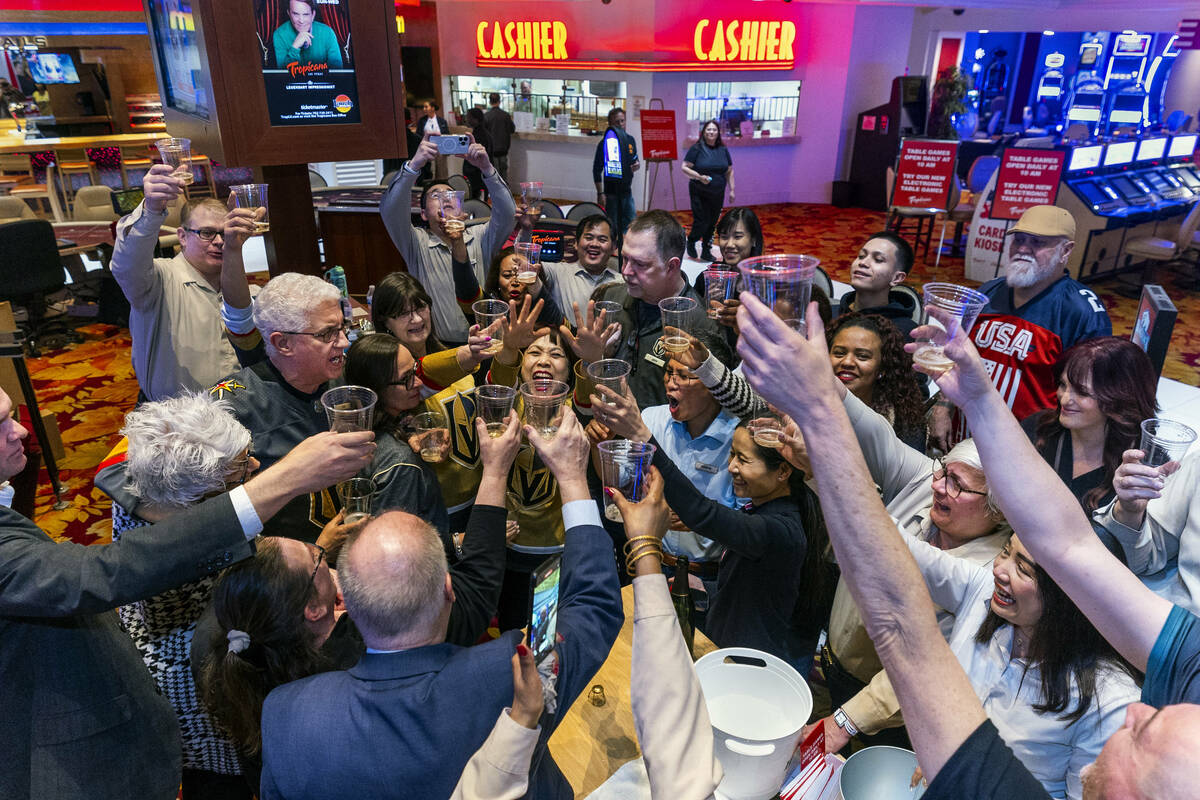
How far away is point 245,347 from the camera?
2980 mm

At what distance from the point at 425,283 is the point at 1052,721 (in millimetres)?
3429

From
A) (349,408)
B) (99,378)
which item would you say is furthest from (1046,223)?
(99,378)

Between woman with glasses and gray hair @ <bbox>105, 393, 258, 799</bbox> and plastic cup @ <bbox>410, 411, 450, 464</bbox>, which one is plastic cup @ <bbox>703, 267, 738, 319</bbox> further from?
woman with glasses and gray hair @ <bbox>105, 393, 258, 799</bbox>

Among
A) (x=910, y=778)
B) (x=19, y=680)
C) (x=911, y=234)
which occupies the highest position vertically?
(x=19, y=680)

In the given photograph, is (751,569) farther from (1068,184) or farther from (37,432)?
(1068,184)

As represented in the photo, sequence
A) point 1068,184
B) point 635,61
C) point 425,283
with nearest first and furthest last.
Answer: point 425,283
point 1068,184
point 635,61

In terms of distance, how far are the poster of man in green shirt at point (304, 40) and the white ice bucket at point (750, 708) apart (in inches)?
99.1

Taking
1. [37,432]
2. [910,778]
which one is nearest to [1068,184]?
[910,778]

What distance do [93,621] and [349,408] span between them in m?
0.72

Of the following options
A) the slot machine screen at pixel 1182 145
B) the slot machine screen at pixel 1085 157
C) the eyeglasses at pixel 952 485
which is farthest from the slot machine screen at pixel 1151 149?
the eyeglasses at pixel 952 485

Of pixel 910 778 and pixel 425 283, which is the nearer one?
pixel 910 778

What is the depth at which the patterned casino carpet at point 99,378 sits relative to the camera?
431 centimetres

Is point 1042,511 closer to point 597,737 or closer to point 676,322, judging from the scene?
point 597,737

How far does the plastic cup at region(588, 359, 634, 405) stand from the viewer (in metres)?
1.87
